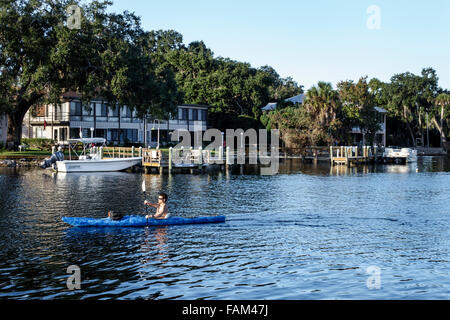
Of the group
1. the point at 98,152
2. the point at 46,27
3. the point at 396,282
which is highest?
the point at 46,27

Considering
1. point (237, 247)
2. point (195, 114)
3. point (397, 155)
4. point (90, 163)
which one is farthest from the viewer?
point (195, 114)

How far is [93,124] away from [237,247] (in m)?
58.7

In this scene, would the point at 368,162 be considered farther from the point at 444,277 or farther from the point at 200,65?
the point at 444,277

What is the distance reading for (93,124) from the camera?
74.2m

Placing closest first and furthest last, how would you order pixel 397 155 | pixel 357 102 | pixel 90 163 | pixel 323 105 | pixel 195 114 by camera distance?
pixel 90 163 < pixel 323 105 < pixel 397 155 < pixel 357 102 < pixel 195 114

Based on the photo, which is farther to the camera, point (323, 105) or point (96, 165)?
point (323, 105)

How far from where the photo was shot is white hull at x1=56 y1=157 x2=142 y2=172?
49844mm

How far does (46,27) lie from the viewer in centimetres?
5406

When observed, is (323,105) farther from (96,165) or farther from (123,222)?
(123,222)

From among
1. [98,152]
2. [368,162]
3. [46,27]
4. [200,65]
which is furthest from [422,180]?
[200,65]

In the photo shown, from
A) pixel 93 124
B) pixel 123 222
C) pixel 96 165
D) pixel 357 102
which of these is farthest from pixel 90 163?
pixel 357 102

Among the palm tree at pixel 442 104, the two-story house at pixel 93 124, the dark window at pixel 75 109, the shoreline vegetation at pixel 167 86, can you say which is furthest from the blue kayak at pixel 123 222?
the palm tree at pixel 442 104

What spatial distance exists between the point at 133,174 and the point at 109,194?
16036mm

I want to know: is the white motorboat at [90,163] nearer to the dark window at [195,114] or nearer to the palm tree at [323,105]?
the palm tree at [323,105]
